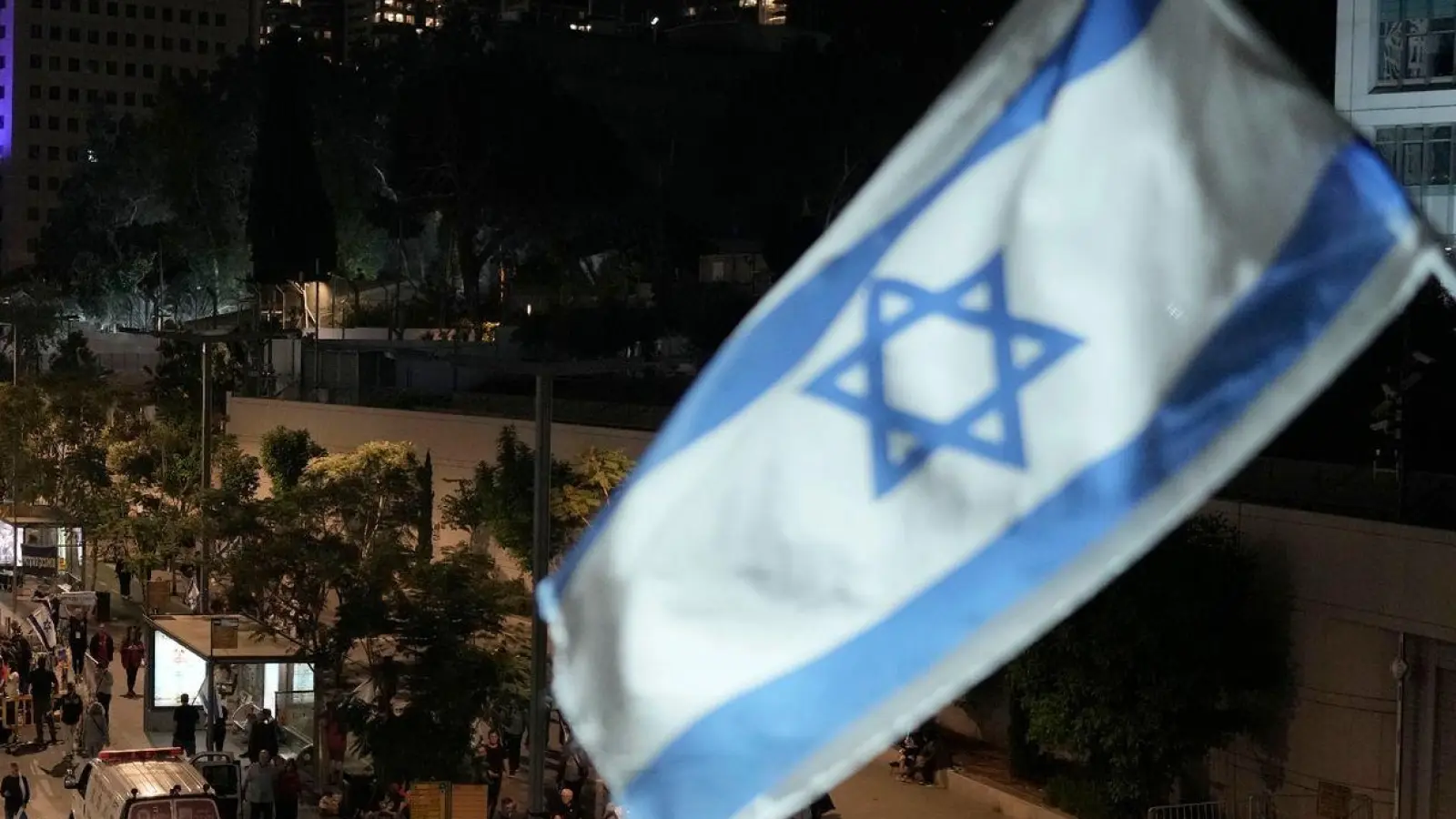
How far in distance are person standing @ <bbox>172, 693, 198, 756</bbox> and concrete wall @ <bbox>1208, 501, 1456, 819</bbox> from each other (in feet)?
42.1

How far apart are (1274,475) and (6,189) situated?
15621cm

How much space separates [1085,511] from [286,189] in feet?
220

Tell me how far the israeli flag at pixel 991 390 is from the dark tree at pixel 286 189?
6573 cm

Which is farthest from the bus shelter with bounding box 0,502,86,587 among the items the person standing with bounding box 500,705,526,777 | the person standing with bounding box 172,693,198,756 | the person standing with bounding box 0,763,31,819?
the person standing with bounding box 0,763,31,819

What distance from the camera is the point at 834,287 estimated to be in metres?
4.12

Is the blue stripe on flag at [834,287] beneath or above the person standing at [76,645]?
above

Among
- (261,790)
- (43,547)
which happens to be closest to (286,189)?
(43,547)

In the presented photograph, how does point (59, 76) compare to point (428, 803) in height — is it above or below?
above

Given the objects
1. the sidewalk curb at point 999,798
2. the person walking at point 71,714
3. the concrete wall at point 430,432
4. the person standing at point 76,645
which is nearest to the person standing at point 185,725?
the person walking at point 71,714

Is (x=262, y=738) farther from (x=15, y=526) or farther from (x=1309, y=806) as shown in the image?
(x=15, y=526)

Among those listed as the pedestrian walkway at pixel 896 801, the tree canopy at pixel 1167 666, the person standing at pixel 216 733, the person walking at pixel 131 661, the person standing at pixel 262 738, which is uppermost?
the tree canopy at pixel 1167 666

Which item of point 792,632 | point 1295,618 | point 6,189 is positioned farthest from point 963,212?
point 6,189

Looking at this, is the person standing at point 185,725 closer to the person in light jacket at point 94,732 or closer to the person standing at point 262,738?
the person in light jacket at point 94,732

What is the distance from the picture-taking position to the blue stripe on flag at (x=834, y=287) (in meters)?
3.94
